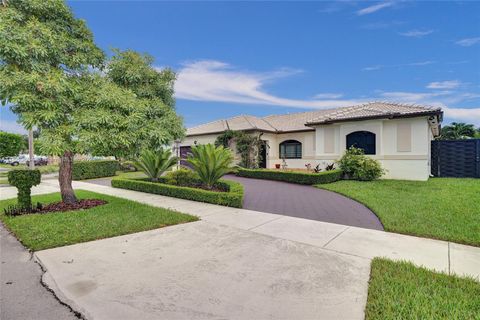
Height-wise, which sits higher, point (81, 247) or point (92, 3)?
point (92, 3)

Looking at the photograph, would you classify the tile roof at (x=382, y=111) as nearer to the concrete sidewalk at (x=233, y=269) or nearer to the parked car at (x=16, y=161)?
the concrete sidewalk at (x=233, y=269)

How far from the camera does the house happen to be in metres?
13.5

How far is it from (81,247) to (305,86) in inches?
781

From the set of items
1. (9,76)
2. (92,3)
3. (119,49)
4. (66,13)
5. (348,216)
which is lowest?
(348,216)

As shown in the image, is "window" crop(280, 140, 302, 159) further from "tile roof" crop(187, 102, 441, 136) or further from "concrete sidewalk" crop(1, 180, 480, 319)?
"concrete sidewalk" crop(1, 180, 480, 319)

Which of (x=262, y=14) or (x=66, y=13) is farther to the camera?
(x=262, y=14)

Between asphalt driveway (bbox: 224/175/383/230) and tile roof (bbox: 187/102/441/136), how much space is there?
A: 6784 millimetres

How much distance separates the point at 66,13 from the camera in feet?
23.7

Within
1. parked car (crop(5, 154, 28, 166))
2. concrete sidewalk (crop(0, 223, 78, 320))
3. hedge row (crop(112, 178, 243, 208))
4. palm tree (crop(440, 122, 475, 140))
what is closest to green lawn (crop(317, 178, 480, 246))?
hedge row (crop(112, 178, 243, 208))

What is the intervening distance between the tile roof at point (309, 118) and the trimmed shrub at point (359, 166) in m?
2.25

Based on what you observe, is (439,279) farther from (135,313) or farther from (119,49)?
(119,49)

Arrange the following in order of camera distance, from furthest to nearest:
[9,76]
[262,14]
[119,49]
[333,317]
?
[262,14]
[119,49]
[9,76]
[333,317]

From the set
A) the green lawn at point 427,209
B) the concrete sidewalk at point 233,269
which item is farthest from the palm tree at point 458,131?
the concrete sidewalk at point 233,269

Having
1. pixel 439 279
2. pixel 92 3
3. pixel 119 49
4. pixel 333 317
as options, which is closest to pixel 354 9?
pixel 119 49
